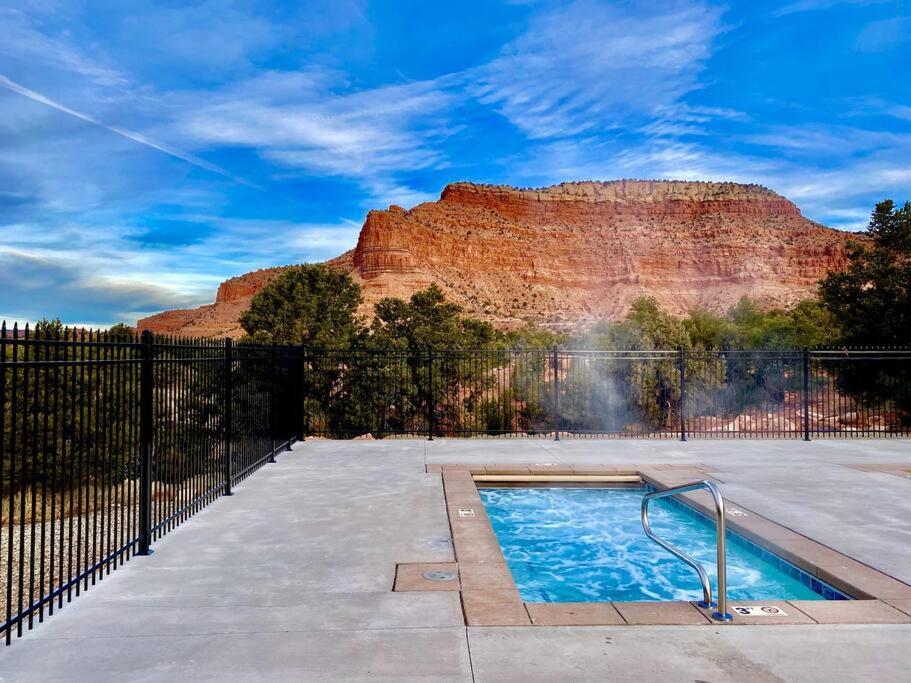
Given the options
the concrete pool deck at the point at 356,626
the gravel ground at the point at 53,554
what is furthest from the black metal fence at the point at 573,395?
the concrete pool deck at the point at 356,626

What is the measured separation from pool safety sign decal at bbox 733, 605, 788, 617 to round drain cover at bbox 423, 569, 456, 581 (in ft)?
7.22

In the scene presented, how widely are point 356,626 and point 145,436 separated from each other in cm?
287

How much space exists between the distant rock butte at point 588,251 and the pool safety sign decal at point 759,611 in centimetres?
7330

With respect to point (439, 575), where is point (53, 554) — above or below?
above

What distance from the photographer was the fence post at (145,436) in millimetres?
5867

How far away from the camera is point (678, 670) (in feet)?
12.3

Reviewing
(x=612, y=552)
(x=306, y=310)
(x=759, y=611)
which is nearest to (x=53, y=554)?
(x=759, y=611)

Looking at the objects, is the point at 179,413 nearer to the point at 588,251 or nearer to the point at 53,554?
the point at 53,554

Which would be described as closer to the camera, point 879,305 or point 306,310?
point 879,305

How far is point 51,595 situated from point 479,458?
7.95 metres

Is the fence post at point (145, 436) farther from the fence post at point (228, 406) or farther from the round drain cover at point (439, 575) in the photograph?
the round drain cover at point (439, 575)

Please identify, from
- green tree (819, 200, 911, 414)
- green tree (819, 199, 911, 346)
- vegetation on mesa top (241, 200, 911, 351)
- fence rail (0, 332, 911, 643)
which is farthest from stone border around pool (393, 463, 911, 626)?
green tree (819, 199, 911, 346)

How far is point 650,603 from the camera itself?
15.9 feet

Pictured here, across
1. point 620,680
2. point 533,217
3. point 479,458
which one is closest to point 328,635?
point 620,680
